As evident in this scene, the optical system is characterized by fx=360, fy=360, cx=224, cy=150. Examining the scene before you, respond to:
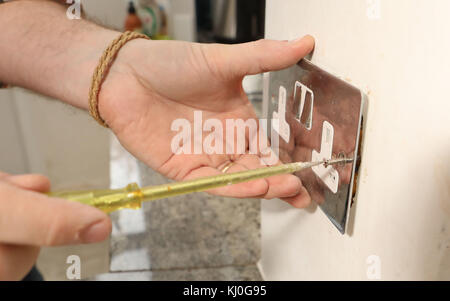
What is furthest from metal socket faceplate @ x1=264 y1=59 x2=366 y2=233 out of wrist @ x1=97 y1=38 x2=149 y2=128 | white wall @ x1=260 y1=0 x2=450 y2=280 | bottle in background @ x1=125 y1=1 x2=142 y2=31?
bottle in background @ x1=125 y1=1 x2=142 y2=31

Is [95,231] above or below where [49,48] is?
below

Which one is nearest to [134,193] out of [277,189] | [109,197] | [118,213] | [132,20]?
[109,197]

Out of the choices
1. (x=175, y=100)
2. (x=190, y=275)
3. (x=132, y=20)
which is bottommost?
(x=190, y=275)

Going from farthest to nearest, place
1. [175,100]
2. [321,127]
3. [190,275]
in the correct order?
[190,275]
[175,100]
[321,127]

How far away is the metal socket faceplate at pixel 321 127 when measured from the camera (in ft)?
0.80

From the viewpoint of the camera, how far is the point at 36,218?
0.53 ft

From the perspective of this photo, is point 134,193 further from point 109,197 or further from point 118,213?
point 118,213

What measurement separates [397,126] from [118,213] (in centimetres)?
50

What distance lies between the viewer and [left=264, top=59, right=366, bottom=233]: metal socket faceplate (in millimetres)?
245

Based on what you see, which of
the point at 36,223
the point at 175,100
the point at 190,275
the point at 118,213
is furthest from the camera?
the point at 118,213

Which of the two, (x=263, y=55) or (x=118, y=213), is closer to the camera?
(x=263, y=55)

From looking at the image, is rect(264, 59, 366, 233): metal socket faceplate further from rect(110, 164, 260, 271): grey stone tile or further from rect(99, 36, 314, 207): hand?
rect(110, 164, 260, 271): grey stone tile

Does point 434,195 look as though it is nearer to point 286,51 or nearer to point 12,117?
point 286,51

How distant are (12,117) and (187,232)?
36 cm
